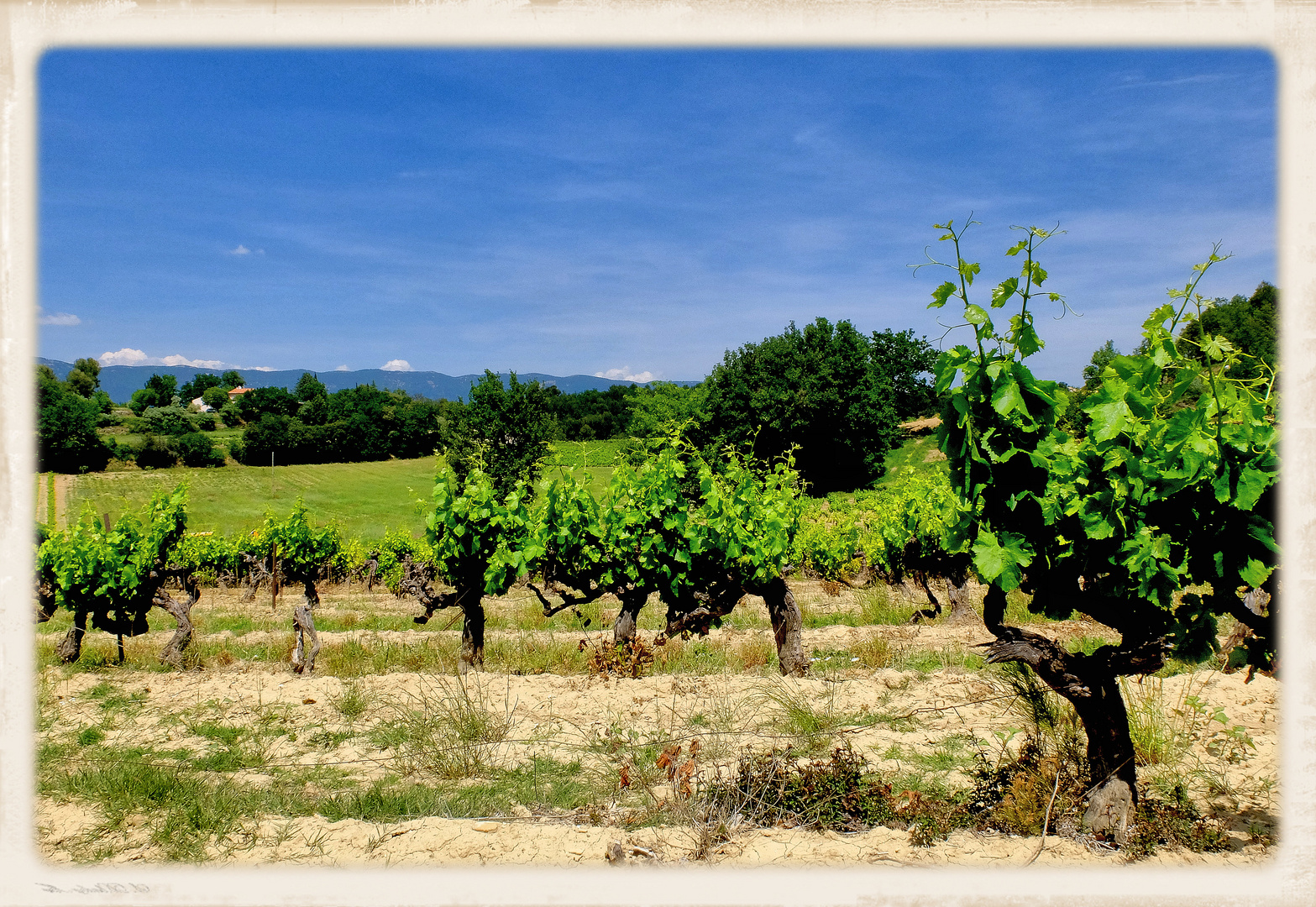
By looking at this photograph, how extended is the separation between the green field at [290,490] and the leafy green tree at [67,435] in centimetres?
114

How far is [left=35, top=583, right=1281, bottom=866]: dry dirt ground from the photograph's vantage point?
12.3ft

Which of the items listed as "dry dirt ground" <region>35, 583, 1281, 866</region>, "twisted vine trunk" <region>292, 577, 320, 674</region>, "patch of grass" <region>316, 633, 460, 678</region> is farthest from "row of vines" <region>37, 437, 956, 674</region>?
"dry dirt ground" <region>35, 583, 1281, 866</region>

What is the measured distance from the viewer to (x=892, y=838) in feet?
12.5

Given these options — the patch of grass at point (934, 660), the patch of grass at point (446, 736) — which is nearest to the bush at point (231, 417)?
the patch of grass at point (446, 736)

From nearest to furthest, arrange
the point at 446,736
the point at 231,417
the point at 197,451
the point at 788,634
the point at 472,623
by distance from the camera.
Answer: the point at 446,736, the point at 788,634, the point at 472,623, the point at 197,451, the point at 231,417

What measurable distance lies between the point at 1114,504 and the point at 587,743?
13.5ft

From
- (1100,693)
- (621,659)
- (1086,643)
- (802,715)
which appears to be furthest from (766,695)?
(1086,643)

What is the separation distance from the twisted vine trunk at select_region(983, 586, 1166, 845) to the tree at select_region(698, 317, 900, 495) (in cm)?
4331

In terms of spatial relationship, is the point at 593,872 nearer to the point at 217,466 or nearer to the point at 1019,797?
the point at 1019,797

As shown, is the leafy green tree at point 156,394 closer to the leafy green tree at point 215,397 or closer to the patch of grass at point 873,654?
the leafy green tree at point 215,397

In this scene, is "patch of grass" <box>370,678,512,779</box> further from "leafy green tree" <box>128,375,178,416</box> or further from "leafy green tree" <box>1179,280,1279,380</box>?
"leafy green tree" <box>128,375,178,416</box>

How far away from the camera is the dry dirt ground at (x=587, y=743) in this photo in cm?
374

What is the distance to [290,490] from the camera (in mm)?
54250

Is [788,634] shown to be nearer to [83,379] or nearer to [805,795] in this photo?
[805,795]
